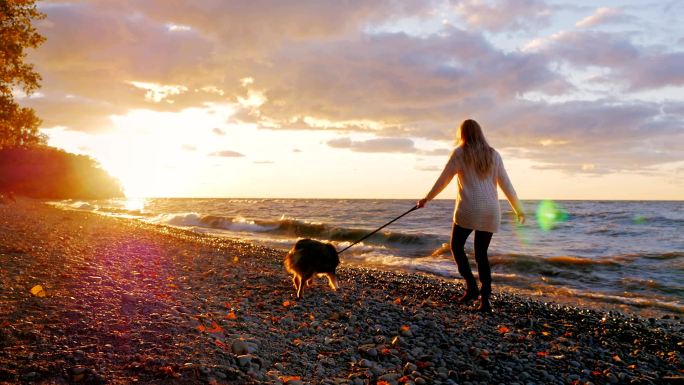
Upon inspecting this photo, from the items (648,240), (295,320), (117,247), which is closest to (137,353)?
(295,320)

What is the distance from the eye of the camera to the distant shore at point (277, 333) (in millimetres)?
3922

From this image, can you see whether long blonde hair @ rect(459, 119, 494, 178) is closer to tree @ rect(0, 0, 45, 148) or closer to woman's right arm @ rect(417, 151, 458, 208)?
woman's right arm @ rect(417, 151, 458, 208)

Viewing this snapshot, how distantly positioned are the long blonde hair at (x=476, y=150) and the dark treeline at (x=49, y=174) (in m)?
62.4

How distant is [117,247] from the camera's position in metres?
11.4

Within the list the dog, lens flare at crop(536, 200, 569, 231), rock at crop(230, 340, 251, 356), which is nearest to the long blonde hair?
the dog

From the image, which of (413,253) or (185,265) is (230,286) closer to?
(185,265)

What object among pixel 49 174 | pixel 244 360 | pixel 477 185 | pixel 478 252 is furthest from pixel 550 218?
pixel 49 174

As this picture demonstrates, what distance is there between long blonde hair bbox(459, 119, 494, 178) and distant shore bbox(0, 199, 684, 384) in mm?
2412

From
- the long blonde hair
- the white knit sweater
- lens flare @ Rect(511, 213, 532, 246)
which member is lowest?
lens flare @ Rect(511, 213, 532, 246)

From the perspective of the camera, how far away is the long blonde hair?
6746 mm

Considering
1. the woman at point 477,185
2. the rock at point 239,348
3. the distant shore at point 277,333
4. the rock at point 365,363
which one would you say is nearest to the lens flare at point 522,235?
the distant shore at point 277,333

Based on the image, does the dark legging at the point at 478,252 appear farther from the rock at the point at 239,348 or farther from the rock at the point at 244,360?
the rock at the point at 244,360

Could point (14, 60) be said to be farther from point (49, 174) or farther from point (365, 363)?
point (49, 174)

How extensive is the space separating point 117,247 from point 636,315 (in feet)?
39.1
